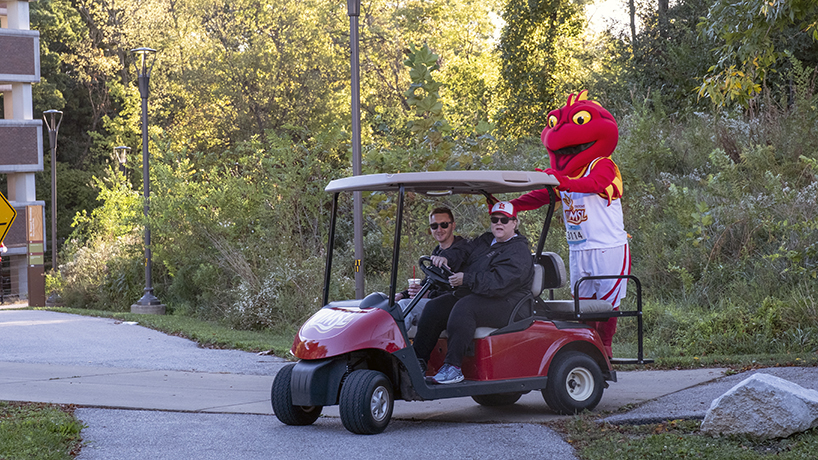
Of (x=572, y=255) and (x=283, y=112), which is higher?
(x=283, y=112)

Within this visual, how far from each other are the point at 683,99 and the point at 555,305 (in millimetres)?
13515

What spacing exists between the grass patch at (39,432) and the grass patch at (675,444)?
3463mm

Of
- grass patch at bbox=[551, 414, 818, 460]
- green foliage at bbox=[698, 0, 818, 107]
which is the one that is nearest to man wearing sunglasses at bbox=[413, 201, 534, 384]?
grass patch at bbox=[551, 414, 818, 460]

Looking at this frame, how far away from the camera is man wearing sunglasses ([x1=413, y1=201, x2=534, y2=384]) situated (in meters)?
6.81

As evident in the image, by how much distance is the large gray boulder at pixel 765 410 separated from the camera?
586 cm

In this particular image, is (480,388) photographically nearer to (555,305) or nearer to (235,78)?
(555,305)

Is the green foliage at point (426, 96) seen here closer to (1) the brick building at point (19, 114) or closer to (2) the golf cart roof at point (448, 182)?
(2) the golf cart roof at point (448, 182)

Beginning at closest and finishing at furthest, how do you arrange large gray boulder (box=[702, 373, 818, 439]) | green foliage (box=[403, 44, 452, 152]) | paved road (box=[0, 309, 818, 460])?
large gray boulder (box=[702, 373, 818, 439]), paved road (box=[0, 309, 818, 460]), green foliage (box=[403, 44, 452, 152])

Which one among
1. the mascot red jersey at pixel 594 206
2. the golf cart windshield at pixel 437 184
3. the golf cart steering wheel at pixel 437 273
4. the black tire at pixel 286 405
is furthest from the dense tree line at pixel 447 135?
the black tire at pixel 286 405

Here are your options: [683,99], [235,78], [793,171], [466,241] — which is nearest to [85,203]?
[235,78]

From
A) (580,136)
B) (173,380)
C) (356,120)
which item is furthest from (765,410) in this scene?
(356,120)

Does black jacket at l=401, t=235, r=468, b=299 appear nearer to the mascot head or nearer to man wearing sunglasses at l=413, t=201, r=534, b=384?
man wearing sunglasses at l=413, t=201, r=534, b=384

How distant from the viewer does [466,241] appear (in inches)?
298

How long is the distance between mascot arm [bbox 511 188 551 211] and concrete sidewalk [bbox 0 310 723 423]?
1744 millimetres
